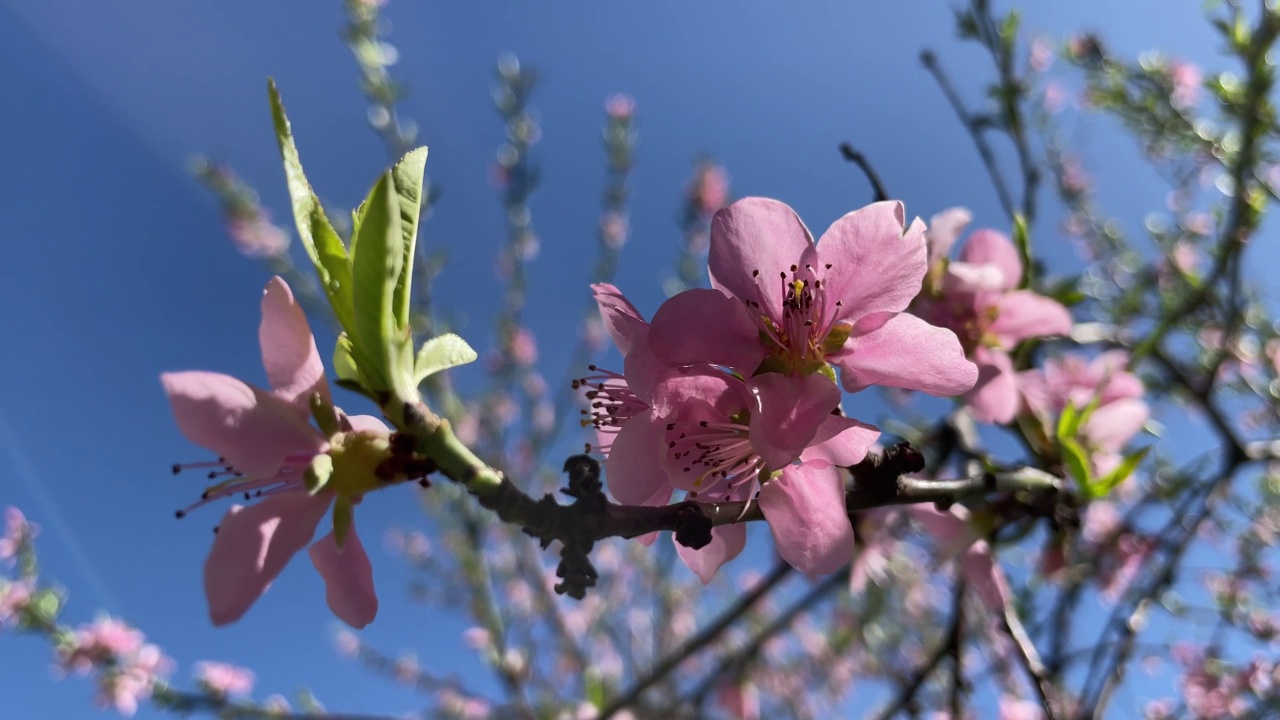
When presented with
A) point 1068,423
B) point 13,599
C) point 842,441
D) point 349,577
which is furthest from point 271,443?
point 13,599

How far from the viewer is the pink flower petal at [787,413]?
0.66 metres

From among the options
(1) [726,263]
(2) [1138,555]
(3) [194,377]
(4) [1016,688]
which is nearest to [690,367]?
(1) [726,263]

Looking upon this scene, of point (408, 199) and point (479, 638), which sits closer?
point (408, 199)

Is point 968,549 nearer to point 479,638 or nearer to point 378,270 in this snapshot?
point 378,270

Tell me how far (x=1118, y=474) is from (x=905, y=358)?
502mm

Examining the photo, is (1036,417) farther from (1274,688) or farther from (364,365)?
(1274,688)

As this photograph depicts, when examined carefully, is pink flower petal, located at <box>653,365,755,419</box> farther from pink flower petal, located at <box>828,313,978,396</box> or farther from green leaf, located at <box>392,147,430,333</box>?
green leaf, located at <box>392,147,430,333</box>

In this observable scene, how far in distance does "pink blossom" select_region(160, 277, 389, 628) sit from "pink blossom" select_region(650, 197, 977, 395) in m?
0.36

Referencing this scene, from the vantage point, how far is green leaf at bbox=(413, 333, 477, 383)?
0.72 m

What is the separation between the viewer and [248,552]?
66cm

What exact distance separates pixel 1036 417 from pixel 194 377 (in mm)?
1219

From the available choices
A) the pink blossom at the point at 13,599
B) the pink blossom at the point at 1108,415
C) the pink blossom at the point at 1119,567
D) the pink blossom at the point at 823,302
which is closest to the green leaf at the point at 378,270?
the pink blossom at the point at 823,302

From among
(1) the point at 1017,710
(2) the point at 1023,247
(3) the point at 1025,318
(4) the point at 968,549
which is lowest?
(1) the point at 1017,710

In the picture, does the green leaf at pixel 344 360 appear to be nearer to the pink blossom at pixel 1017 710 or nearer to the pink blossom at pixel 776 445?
the pink blossom at pixel 776 445
